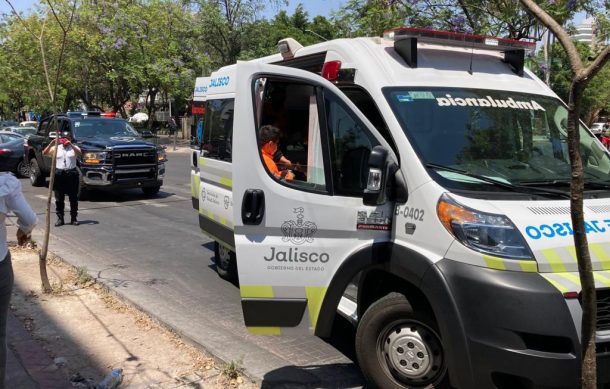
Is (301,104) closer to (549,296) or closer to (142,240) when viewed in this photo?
(549,296)

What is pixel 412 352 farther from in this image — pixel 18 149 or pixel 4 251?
pixel 18 149

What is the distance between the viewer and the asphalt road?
169 inches

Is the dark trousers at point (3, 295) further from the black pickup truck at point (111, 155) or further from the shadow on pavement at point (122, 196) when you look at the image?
the shadow on pavement at point (122, 196)

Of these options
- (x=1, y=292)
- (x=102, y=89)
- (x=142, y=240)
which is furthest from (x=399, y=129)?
(x=102, y=89)

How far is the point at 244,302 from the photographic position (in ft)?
12.5

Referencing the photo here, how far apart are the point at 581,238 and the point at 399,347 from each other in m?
1.59

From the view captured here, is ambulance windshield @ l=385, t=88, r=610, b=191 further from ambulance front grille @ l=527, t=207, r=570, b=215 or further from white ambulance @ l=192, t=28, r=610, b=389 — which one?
ambulance front grille @ l=527, t=207, r=570, b=215

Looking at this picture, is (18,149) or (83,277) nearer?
(83,277)

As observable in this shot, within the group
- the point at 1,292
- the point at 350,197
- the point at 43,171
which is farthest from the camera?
the point at 43,171

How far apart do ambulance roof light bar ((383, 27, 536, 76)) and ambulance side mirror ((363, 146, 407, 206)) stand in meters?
1.00

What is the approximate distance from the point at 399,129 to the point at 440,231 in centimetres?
78

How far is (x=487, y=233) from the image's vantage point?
10.00ft

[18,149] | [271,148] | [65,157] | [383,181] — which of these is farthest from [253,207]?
[18,149]

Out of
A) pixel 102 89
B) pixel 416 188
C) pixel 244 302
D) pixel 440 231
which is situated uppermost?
pixel 102 89
